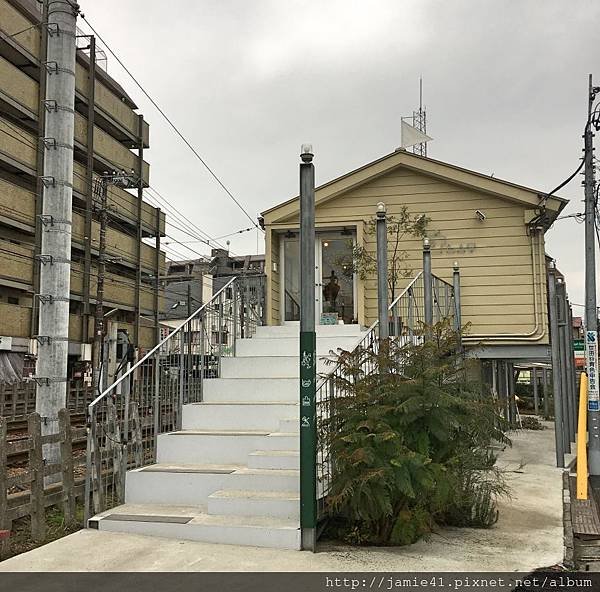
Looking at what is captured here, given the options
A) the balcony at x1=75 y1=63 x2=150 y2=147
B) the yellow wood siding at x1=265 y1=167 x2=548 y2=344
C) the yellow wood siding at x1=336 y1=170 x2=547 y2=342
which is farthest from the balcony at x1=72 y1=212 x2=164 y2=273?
the yellow wood siding at x1=336 y1=170 x2=547 y2=342

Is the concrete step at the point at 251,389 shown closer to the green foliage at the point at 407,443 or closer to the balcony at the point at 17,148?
the green foliage at the point at 407,443

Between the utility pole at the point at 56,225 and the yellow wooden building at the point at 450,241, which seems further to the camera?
the yellow wooden building at the point at 450,241

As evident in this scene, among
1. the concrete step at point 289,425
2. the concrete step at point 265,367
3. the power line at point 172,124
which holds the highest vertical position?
the power line at point 172,124

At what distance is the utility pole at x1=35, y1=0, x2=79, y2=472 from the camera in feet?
21.5

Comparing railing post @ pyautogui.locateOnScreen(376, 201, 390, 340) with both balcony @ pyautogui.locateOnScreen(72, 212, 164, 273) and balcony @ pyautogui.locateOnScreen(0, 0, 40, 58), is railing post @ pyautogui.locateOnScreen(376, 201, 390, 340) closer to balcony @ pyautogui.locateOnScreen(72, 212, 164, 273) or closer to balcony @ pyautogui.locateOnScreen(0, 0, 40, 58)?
balcony @ pyautogui.locateOnScreen(0, 0, 40, 58)

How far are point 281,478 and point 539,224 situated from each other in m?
8.24

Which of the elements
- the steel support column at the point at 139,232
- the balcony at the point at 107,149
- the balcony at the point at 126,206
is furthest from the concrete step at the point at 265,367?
the steel support column at the point at 139,232

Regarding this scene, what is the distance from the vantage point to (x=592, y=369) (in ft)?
39.3

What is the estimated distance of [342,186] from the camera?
1323 cm

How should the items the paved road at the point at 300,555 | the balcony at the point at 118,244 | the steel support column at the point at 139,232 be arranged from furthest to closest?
the steel support column at the point at 139,232
the balcony at the point at 118,244
the paved road at the point at 300,555

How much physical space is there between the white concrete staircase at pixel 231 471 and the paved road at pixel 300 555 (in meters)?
0.15

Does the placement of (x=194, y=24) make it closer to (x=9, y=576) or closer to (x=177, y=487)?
(x=177, y=487)

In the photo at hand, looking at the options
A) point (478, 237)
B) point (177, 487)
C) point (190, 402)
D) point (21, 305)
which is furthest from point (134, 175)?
point (177, 487)

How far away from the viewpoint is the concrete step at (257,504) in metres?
5.62
